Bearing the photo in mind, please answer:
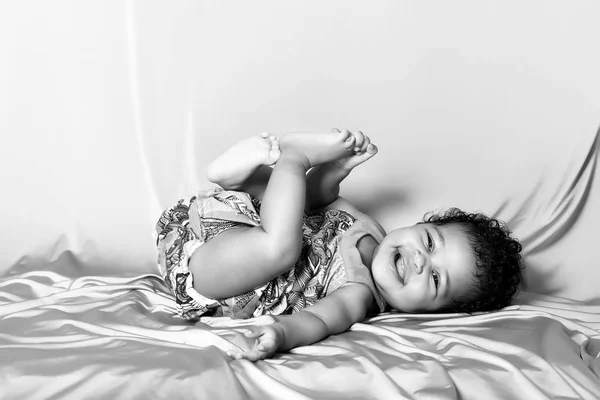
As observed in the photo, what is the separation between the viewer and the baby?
1.45 meters

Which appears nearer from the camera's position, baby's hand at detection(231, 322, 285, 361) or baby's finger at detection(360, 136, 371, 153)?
baby's hand at detection(231, 322, 285, 361)

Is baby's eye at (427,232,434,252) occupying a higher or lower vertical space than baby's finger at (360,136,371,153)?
lower

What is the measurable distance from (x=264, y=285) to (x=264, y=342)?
30 centimetres

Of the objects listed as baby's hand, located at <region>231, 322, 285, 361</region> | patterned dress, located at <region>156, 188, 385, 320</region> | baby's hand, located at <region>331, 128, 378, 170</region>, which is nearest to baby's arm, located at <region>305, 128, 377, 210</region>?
baby's hand, located at <region>331, 128, 378, 170</region>

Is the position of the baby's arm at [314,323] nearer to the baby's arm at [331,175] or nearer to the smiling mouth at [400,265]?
the smiling mouth at [400,265]

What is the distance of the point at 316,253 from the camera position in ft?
5.45

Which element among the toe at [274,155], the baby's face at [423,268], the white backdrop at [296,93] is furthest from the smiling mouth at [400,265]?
the white backdrop at [296,93]

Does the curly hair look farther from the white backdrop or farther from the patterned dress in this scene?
the white backdrop

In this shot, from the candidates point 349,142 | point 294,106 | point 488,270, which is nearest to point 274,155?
point 349,142

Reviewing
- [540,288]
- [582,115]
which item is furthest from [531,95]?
[540,288]

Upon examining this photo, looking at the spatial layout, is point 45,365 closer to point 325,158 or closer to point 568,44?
point 325,158

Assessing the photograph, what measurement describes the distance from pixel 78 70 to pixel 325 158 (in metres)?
0.96

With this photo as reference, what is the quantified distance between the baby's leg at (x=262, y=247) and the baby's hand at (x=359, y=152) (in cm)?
20

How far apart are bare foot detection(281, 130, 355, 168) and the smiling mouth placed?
0.28 meters
